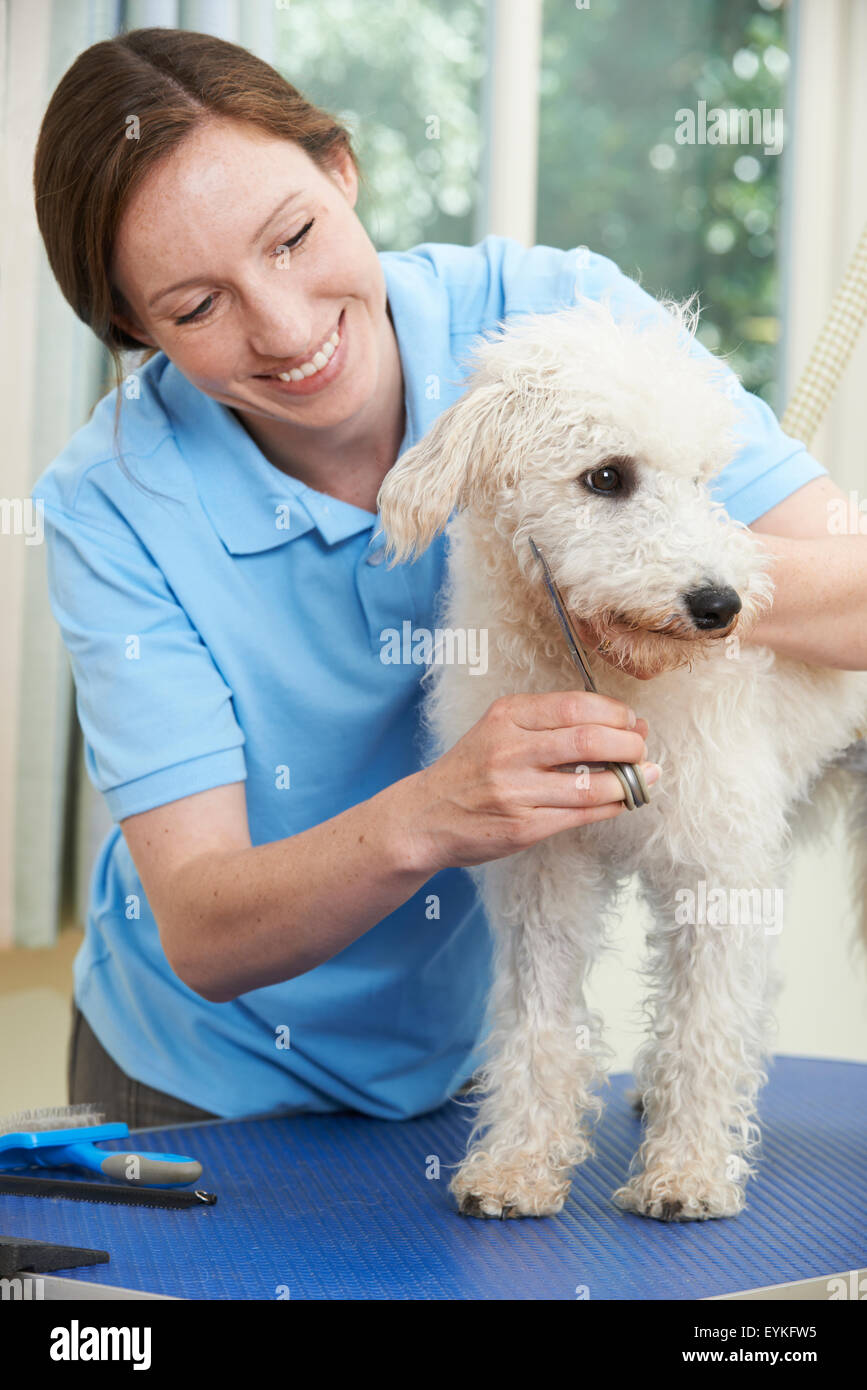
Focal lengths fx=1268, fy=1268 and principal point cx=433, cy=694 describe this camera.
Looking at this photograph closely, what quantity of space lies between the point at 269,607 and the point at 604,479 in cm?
43

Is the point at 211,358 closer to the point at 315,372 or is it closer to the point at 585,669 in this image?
the point at 315,372

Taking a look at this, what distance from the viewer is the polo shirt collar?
54.4 inches

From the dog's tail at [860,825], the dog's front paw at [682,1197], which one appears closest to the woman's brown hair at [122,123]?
the dog's tail at [860,825]

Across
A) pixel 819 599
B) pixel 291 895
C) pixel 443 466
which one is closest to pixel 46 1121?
pixel 291 895

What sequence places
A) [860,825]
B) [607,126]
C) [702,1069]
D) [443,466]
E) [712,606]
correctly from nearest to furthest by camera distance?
[712,606], [443,466], [702,1069], [860,825], [607,126]

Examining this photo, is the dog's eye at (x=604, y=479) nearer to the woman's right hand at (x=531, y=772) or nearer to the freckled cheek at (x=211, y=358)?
the woman's right hand at (x=531, y=772)

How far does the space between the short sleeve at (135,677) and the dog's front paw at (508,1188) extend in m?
0.46

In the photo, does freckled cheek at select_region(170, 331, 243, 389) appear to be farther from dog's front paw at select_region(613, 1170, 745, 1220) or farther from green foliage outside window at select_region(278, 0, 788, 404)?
green foliage outside window at select_region(278, 0, 788, 404)

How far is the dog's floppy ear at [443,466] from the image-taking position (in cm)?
112

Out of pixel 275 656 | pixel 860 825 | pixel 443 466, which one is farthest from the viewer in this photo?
pixel 860 825

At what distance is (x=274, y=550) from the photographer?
1396 mm

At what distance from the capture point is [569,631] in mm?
1124

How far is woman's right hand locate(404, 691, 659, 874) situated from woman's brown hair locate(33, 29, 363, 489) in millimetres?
615
